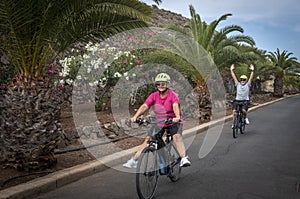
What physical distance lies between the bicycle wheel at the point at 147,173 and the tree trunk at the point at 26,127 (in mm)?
2042

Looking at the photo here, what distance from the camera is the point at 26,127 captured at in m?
5.59

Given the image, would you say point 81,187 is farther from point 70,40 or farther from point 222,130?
point 222,130

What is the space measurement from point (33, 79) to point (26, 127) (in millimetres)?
808

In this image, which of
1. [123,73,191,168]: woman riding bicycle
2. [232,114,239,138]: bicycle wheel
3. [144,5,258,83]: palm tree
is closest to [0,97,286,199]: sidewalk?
[123,73,191,168]: woman riding bicycle

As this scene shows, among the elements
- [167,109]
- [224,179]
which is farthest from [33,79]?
[224,179]

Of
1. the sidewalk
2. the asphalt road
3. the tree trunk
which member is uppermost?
the tree trunk

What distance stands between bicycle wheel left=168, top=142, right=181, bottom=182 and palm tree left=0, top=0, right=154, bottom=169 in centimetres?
205

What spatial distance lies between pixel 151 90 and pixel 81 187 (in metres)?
9.79

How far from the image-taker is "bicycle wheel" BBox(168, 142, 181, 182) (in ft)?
17.6

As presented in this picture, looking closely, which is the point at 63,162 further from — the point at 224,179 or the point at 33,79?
the point at 224,179

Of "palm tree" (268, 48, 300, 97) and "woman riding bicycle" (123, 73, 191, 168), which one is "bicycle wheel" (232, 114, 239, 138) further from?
"palm tree" (268, 48, 300, 97)

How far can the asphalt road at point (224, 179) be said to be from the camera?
4.91m

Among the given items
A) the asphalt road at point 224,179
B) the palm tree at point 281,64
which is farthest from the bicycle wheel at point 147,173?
the palm tree at point 281,64

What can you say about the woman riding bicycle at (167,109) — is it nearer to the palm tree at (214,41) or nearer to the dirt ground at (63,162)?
the dirt ground at (63,162)
